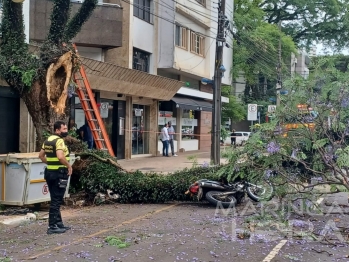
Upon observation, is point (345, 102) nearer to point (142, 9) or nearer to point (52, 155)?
point (52, 155)

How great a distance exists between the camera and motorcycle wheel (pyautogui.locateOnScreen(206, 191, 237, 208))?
35.9ft

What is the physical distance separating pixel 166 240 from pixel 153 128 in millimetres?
19282

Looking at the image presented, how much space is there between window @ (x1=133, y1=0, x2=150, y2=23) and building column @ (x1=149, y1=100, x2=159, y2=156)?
4.49 metres

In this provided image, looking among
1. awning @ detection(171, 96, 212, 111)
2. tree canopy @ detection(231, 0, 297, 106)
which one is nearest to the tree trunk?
awning @ detection(171, 96, 212, 111)

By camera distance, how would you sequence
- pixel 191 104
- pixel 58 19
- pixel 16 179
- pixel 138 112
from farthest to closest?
pixel 191 104 < pixel 138 112 < pixel 58 19 < pixel 16 179

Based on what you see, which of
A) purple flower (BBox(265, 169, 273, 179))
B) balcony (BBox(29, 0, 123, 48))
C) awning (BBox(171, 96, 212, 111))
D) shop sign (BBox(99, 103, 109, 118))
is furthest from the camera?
awning (BBox(171, 96, 212, 111))

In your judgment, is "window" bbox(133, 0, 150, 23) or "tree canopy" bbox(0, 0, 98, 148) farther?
"window" bbox(133, 0, 150, 23)

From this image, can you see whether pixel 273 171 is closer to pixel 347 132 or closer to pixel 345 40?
pixel 347 132

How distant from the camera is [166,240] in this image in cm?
777

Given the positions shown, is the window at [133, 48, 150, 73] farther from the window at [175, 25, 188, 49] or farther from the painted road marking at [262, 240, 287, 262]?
the painted road marking at [262, 240, 287, 262]

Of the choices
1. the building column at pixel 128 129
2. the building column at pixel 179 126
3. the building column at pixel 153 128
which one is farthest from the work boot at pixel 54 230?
the building column at pixel 179 126

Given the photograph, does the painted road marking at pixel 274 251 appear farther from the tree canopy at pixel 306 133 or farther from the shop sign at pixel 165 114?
the shop sign at pixel 165 114

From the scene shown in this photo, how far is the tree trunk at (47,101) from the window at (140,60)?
1148cm

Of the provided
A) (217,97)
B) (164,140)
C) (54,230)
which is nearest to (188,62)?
(164,140)
